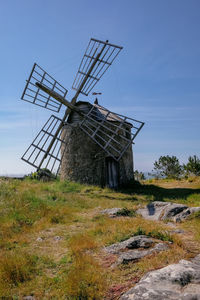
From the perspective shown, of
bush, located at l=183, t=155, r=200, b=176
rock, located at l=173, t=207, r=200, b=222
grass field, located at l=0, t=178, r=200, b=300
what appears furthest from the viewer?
bush, located at l=183, t=155, r=200, b=176

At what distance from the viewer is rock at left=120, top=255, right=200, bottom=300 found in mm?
2859

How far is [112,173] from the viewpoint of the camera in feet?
56.1

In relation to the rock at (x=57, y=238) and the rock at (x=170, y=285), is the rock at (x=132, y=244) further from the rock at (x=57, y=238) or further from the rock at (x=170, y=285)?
the rock at (x=57, y=238)

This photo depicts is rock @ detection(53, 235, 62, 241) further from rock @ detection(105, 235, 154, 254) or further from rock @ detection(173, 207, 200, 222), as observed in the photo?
rock @ detection(173, 207, 200, 222)

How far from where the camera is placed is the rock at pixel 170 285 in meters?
2.86

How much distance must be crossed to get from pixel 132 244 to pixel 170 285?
2041 mm

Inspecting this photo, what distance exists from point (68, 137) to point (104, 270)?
14019 mm

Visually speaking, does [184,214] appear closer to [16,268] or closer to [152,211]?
[152,211]

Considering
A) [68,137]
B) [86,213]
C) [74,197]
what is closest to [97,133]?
[68,137]

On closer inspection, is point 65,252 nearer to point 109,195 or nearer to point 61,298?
point 61,298

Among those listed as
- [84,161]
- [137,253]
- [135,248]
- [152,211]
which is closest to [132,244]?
[135,248]

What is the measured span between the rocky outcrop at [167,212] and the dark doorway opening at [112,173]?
7667 millimetres

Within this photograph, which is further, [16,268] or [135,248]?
[135,248]

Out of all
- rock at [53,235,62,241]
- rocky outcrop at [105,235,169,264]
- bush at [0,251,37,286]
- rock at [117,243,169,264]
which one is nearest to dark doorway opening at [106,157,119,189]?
rock at [53,235,62,241]
